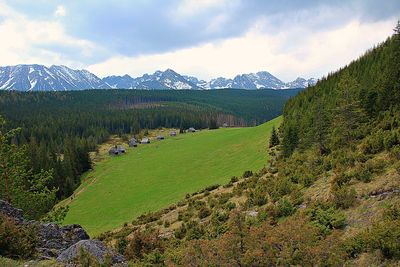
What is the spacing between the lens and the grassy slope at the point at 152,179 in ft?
168

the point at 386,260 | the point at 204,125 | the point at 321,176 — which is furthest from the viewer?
the point at 204,125

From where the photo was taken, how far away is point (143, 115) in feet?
652

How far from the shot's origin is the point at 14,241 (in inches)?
537

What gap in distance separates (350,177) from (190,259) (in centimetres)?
1388

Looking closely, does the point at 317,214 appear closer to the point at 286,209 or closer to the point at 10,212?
the point at 286,209

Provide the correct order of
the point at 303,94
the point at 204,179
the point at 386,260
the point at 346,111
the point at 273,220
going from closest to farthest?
1. the point at 386,260
2. the point at 273,220
3. the point at 346,111
4. the point at 204,179
5. the point at 303,94

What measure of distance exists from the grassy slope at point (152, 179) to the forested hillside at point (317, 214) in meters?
12.6

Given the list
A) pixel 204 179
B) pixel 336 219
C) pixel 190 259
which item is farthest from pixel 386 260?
pixel 204 179

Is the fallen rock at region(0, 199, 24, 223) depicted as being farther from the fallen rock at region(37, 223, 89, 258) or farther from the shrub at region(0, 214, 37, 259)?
the shrub at region(0, 214, 37, 259)

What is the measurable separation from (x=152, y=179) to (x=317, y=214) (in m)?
55.2

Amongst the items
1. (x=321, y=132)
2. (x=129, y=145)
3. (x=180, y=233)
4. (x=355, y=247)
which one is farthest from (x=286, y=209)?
(x=129, y=145)

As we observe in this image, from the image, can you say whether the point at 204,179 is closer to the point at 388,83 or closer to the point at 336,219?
the point at 388,83

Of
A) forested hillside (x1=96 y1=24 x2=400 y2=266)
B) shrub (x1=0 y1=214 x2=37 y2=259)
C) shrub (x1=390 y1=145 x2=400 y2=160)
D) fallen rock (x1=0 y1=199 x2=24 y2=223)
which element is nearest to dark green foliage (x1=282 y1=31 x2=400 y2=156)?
forested hillside (x1=96 y1=24 x2=400 y2=266)

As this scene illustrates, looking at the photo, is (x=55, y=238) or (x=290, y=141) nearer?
(x=55, y=238)
